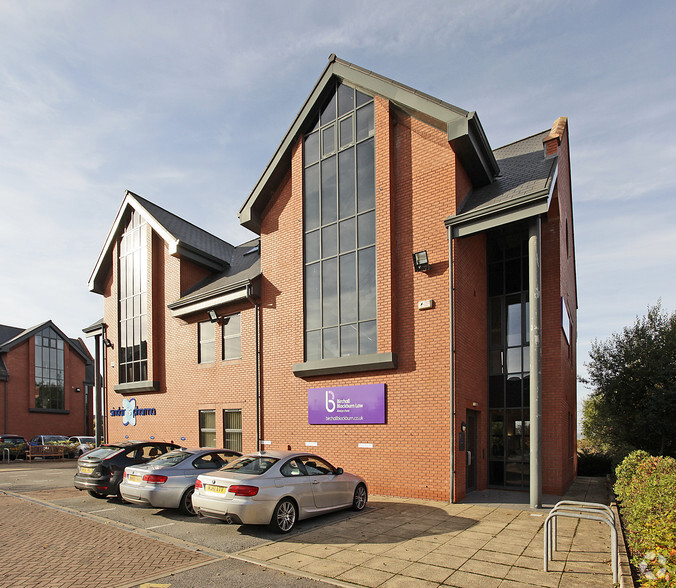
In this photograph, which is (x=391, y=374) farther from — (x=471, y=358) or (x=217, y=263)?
(x=217, y=263)

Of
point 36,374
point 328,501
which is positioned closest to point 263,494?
point 328,501

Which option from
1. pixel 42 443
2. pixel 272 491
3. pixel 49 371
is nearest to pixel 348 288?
pixel 272 491

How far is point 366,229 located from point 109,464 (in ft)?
29.0

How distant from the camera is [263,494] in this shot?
8422 mm

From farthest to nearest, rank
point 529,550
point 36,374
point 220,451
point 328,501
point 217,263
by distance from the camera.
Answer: point 36,374 < point 217,263 < point 220,451 < point 328,501 < point 529,550

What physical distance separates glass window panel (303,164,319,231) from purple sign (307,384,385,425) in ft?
16.3

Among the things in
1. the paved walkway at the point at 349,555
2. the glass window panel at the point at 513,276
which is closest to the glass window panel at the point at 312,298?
the glass window panel at the point at 513,276

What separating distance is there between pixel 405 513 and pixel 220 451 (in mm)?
4405

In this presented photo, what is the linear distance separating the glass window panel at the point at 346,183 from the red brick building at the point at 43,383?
34.9 m

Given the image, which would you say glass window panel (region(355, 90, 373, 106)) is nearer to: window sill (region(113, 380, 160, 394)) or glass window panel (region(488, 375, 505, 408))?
glass window panel (region(488, 375, 505, 408))

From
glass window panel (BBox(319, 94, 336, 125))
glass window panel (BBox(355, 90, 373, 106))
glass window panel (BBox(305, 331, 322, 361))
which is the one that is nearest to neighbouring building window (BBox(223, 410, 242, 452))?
glass window panel (BBox(305, 331, 322, 361))

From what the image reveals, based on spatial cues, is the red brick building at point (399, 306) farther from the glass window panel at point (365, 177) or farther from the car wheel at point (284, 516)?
the car wheel at point (284, 516)

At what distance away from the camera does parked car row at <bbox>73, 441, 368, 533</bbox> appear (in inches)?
331

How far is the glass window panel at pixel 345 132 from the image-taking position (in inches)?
575
